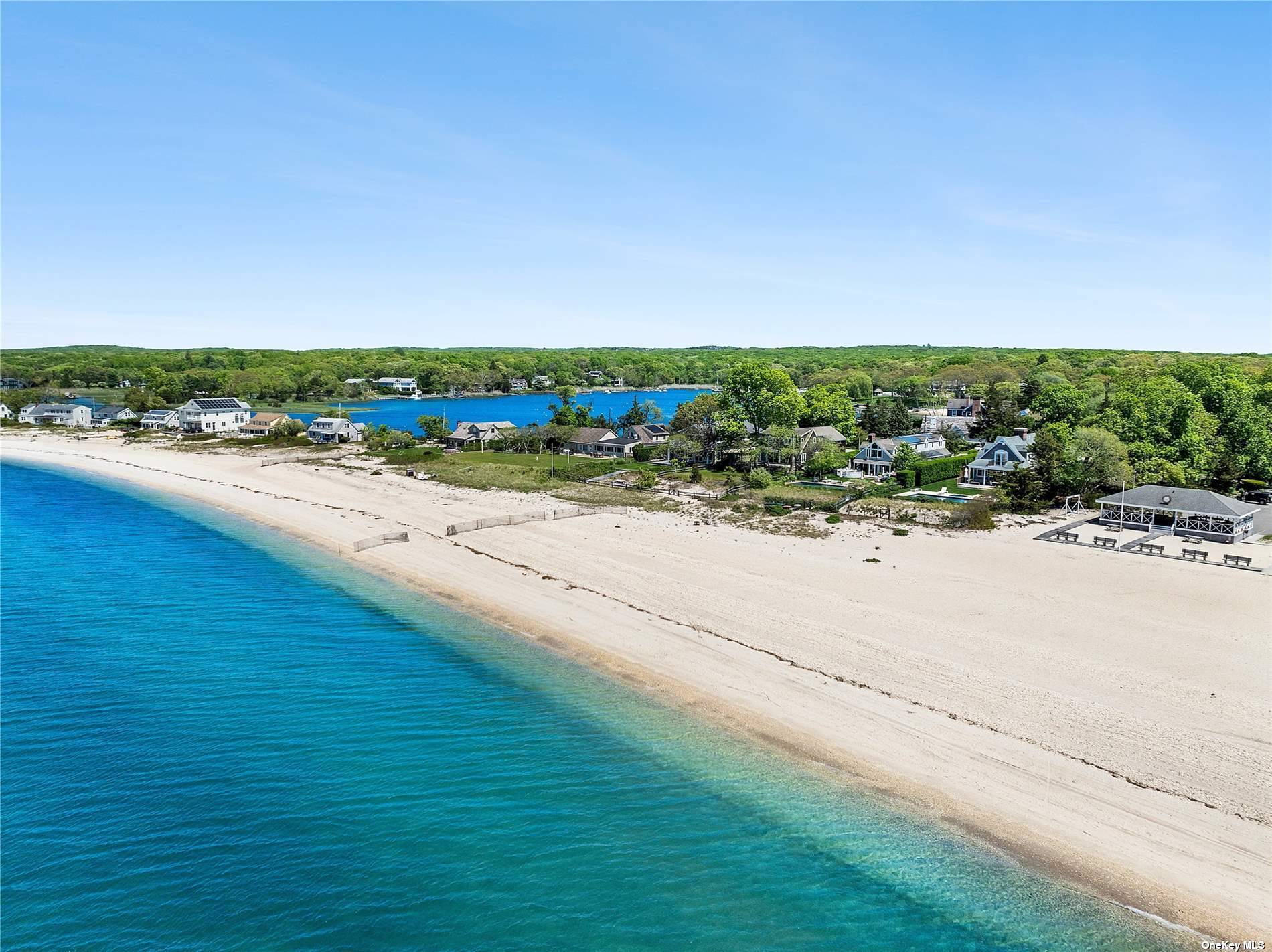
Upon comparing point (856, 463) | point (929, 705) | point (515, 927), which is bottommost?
point (515, 927)

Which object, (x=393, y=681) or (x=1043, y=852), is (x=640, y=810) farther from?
(x=393, y=681)

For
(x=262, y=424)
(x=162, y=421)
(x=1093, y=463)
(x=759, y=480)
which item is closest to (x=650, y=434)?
(x=759, y=480)

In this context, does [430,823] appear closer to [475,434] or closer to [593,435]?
[593,435]

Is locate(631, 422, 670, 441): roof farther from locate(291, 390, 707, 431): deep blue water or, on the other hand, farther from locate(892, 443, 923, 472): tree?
locate(892, 443, 923, 472): tree

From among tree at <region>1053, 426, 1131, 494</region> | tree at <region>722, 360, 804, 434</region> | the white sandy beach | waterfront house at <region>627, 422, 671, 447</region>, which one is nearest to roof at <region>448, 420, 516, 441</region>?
waterfront house at <region>627, 422, 671, 447</region>

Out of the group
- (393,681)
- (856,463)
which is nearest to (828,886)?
(393,681)
